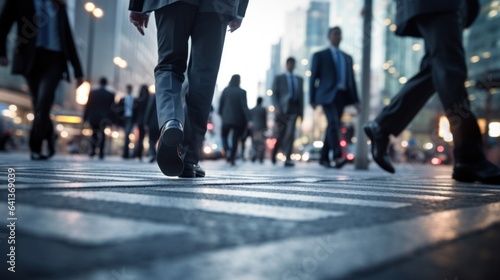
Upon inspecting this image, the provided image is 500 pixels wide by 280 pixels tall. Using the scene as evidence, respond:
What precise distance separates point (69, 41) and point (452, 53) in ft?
17.6

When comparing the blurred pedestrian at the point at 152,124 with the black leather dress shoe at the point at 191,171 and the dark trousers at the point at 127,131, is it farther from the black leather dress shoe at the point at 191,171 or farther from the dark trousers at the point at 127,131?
the black leather dress shoe at the point at 191,171

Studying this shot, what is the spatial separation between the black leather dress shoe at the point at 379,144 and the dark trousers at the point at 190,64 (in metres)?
2.00

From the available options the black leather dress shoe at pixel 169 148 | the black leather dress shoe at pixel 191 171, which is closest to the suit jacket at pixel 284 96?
the black leather dress shoe at pixel 191 171

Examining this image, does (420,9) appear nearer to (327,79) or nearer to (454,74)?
(454,74)

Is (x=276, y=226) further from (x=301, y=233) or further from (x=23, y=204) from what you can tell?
(x=23, y=204)

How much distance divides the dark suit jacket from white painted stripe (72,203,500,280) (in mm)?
11622

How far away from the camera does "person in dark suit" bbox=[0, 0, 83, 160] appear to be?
243 inches

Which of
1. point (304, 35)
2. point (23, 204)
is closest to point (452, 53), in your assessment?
point (23, 204)

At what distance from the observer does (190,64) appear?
3.45m

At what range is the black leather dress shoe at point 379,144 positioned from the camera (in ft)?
15.2

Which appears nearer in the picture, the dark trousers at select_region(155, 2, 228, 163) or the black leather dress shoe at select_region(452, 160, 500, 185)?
the dark trousers at select_region(155, 2, 228, 163)

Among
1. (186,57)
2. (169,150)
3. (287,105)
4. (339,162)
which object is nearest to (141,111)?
(287,105)

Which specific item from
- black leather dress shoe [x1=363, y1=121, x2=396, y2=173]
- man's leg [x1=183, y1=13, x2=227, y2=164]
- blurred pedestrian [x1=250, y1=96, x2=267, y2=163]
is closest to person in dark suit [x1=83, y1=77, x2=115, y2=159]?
blurred pedestrian [x1=250, y1=96, x2=267, y2=163]

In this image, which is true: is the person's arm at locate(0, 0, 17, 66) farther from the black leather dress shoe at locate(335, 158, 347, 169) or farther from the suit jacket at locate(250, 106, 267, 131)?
the suit jacket at locate(250, 106, 267, 131)
